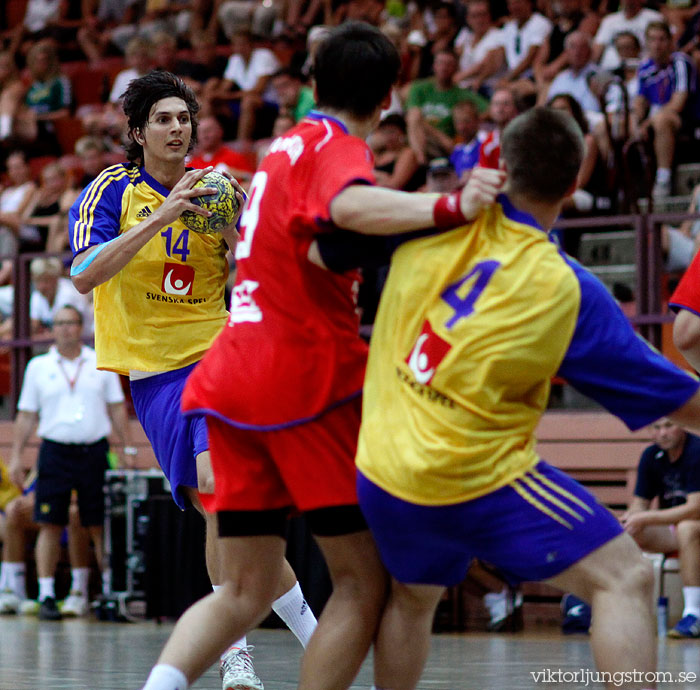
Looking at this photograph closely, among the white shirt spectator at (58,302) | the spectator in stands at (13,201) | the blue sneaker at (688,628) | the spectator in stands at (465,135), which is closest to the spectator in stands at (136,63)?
the spectator in stands at (13,201)

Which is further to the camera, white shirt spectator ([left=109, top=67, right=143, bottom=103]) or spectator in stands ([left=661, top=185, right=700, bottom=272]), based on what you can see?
white shirt spectator ([left=109, top=67, right=143, bottom=103])

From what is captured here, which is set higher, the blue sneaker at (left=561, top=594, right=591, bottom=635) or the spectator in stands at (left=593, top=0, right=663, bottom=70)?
the spectator in stands at (left=593, top=0, right=663, bottom=70)

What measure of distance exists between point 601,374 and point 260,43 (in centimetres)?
1328

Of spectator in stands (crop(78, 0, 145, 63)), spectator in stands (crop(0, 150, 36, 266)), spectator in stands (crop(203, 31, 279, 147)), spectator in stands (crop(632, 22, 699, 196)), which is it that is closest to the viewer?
spectator in stands (crop(632, 22, 699, 196))

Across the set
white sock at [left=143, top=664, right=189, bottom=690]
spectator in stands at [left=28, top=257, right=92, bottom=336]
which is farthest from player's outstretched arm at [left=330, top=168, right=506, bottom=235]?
spectator in stands at [left=28, top=257, right=92, bottom=336]

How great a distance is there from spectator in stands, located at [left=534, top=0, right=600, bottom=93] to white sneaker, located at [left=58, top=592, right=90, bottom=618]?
6280mm

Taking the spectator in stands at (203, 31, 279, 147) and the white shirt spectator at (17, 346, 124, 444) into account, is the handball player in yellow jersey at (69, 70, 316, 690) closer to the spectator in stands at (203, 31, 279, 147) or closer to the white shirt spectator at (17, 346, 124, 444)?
the white shirt spectator at (17, 346, 124, 444)

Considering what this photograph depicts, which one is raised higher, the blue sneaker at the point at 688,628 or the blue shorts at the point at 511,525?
the blue shorts at the point at 511,525

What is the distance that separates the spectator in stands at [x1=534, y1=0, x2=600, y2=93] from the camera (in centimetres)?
1243

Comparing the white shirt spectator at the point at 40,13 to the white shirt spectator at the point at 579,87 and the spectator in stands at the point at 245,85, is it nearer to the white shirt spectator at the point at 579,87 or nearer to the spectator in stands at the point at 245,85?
the spectator in stands at the point at 245,85

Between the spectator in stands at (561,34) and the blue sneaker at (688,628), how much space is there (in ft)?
19.2

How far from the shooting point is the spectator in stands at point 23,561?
10.9m

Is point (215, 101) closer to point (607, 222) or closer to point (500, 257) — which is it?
point (607, 222)

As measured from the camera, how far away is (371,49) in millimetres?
3645
